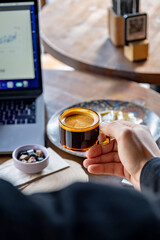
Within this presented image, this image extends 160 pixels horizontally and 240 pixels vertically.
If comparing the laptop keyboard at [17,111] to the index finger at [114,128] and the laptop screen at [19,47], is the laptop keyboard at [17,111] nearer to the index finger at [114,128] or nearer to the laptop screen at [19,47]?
the laptop screen at [19,47]

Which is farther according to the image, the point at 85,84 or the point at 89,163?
the point at 85,84

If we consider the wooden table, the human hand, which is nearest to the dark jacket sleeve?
the human hand

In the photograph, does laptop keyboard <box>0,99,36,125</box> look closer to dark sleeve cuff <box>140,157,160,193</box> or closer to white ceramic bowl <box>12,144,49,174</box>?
white ceramic bowl <box>12,144,49,174</box>

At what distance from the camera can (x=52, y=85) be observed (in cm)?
157

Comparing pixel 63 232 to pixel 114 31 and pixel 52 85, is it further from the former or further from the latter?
pixel 114 31

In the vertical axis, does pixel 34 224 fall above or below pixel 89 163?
→ above

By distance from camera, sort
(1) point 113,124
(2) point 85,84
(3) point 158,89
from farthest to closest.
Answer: (3) point 158,89 → (2) point 85,84 → (1) point 113,124

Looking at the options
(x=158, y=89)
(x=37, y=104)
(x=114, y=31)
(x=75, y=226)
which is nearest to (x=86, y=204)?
(x=75, y=226)

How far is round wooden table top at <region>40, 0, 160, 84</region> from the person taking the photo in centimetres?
159

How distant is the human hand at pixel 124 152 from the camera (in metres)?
0.87

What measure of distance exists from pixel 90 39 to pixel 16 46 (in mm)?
633

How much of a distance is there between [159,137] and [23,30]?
57 centimetres

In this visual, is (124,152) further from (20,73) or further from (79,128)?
(20,73)

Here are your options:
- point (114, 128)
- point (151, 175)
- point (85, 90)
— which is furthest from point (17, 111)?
point (151, 175)
